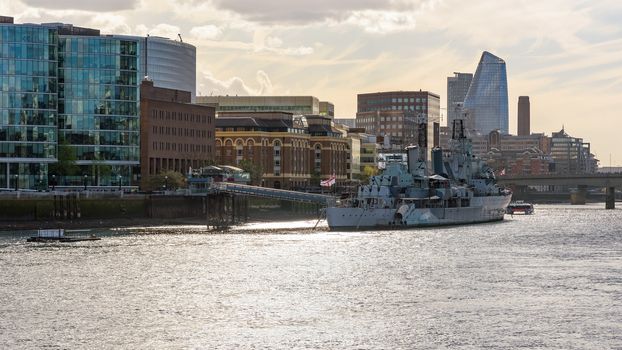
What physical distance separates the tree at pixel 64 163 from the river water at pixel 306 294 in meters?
47.9

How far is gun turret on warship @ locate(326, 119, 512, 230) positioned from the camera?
158875mm

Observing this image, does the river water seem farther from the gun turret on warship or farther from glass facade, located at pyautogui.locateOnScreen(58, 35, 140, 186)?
glass facade, located at pyautogui.locateOnScreen(58, 35, 140, 186)

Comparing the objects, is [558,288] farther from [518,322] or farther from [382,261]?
[382,261]

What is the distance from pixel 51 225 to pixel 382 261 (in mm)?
56103

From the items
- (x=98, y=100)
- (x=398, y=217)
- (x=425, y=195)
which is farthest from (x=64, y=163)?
(x=425, y=195)

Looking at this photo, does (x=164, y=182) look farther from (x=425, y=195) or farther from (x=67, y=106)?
(x=425, y=195)

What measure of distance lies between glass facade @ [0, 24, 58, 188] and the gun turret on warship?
44.7 m

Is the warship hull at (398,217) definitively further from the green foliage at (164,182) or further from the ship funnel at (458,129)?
the green foliage at (164,182)

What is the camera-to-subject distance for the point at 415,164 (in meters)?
174

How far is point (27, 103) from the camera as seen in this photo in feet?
561

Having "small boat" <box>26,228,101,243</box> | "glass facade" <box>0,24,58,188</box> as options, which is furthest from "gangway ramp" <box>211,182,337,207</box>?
"small boat" <box>26,228,101,243</box>

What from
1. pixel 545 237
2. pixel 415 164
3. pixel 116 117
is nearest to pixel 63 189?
pixel 116 117

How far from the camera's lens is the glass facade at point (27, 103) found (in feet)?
555

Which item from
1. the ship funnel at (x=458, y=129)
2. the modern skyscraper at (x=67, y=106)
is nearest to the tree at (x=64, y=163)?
the modern skyscraper at (x=67, y=106)
